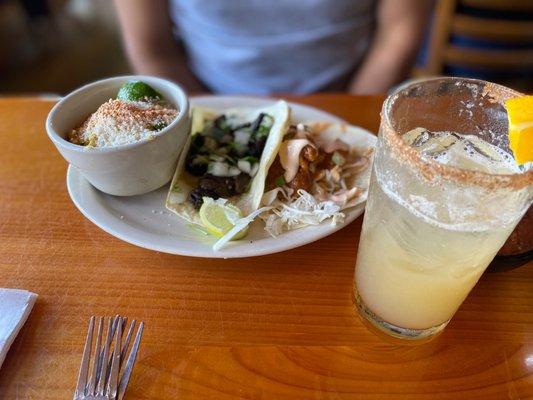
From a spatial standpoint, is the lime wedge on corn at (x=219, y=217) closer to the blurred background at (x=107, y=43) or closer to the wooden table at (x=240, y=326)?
the wooden table at (x=240, y=326)

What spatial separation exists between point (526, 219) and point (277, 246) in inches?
15.2

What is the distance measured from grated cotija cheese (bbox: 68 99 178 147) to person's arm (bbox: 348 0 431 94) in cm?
90

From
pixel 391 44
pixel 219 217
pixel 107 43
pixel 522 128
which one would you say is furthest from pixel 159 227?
pixel 107 43

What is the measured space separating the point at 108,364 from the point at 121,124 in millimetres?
399

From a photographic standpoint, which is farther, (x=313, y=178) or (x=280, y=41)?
(x=280, y=41)

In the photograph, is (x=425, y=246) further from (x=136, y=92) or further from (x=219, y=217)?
(x=136, y=92)

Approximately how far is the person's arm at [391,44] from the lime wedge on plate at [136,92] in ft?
2.87

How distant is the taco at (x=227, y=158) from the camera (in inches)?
33.2

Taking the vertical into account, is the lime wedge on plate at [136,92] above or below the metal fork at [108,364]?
above

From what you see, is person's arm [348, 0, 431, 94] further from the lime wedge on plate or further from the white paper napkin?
the white paper napkin

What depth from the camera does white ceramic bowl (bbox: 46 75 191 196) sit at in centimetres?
77

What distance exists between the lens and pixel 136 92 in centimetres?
88

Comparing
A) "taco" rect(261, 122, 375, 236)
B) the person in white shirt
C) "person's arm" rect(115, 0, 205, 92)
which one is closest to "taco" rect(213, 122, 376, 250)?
"taco" rect(261, 122, 375, 236)

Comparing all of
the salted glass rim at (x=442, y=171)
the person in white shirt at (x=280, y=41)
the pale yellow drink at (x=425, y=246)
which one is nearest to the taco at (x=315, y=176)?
the pale yellow drink at (x=425, y=246)
